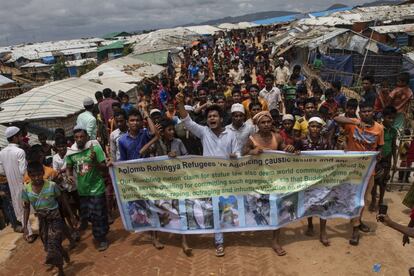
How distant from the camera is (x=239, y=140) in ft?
16.0

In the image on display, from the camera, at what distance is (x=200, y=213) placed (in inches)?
193

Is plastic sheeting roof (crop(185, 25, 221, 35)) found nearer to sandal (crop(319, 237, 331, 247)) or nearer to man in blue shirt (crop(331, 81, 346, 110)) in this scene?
man in blue shirt (crop(331, 81, 346, 110))

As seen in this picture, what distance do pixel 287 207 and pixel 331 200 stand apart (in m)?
0.62

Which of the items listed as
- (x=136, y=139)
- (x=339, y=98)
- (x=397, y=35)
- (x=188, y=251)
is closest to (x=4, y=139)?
(x=136, y=139)

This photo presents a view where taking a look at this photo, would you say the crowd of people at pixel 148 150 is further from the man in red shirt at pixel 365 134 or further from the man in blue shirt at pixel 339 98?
the man in blue shirt at pixel 339 98

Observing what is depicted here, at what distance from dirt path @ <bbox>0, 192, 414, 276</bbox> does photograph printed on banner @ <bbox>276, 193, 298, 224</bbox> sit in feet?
1.49

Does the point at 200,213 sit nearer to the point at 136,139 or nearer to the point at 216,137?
the point at 216,137

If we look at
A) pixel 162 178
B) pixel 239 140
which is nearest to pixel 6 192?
pixel 162 178

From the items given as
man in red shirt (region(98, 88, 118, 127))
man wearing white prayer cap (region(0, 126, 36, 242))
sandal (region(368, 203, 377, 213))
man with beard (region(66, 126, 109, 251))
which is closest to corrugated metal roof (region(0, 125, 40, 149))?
man in red shirt (region(98, 88, 118, 127))

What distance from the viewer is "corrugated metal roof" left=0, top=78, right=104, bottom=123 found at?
9.84m

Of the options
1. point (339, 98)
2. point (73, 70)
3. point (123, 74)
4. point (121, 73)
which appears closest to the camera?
point (339, 98)

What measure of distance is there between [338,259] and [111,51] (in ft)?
165

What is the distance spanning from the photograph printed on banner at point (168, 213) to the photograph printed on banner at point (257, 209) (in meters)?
0.97

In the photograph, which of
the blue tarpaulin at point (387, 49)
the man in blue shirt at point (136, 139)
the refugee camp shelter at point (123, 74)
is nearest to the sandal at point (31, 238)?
the man in blue shirt at point (136, 139)
